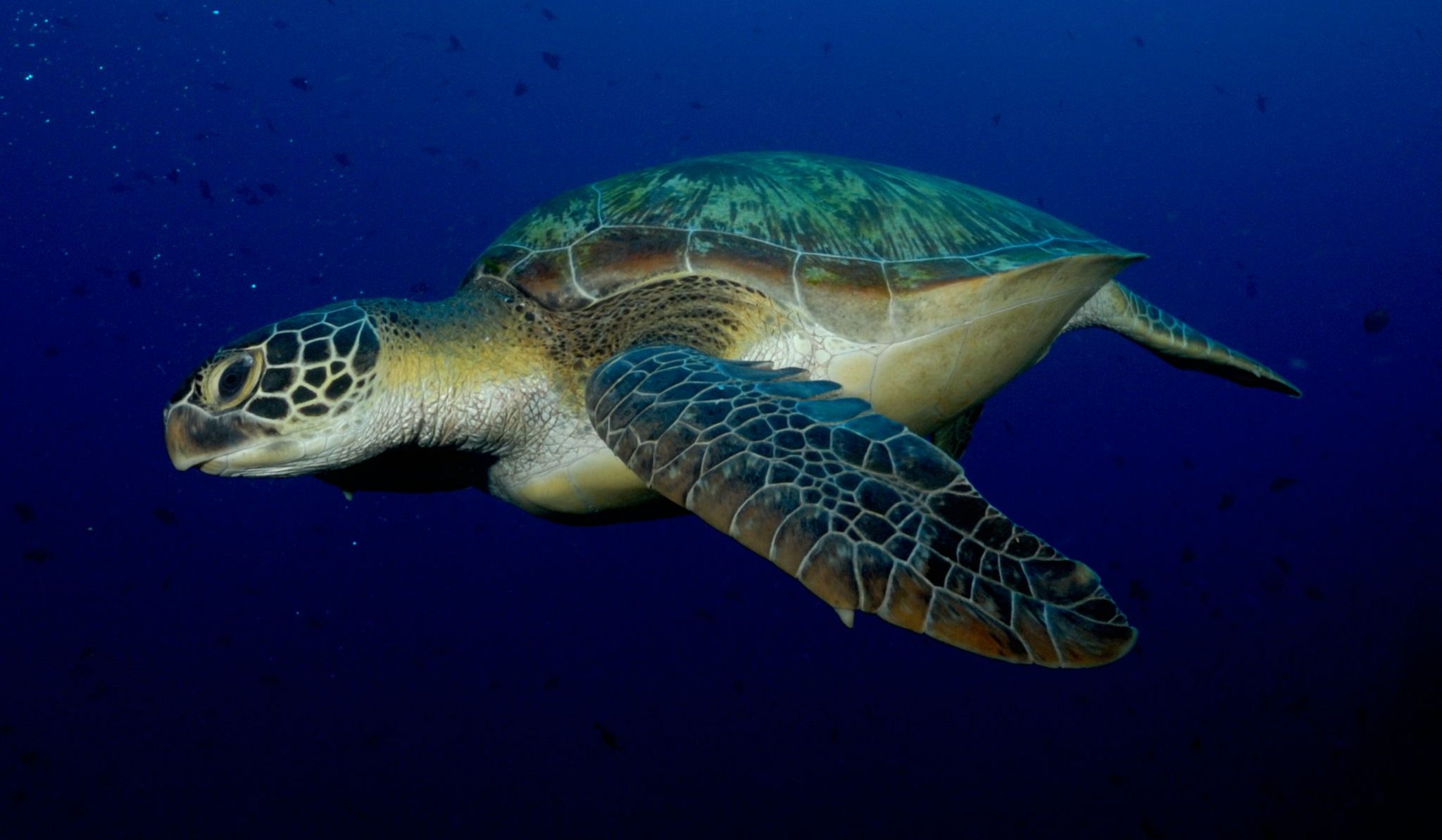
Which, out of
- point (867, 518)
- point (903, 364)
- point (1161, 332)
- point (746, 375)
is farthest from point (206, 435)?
point (1161, 332)

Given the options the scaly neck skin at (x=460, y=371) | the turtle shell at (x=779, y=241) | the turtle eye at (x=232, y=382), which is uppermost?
the turtle shell at (x=779, y=241)

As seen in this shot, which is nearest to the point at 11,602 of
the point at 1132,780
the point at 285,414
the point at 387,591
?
the point at 387,591

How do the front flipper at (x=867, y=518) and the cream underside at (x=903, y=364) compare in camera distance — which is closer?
the front flipper at (x=867, y=518)

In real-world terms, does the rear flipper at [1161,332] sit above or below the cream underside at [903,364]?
above

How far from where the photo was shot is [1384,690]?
8.93 meters

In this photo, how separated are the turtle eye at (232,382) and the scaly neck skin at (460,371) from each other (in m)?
0.34

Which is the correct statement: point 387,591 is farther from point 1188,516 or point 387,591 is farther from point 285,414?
point 1188,516

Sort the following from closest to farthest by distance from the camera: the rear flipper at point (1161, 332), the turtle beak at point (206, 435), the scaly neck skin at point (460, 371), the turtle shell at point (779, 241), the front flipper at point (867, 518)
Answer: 1. the front flipper at point (867, 518)
2. the turtle beak at point (206, 435)
3. the scaly neck skin at point (460, 371)
4. the turtle shell at point (779, 241)
5. the rear flipper at point (1161, 332)

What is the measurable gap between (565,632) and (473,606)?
2.70 metres

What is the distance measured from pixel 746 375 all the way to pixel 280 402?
1318mm

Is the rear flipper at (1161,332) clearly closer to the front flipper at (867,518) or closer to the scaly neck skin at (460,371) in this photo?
the front flipper at (867,518)

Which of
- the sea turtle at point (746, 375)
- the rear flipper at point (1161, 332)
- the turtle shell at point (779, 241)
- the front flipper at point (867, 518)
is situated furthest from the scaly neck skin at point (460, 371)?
the rear flipper at point (1161, 332)

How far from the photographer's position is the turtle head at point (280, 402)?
201 cm

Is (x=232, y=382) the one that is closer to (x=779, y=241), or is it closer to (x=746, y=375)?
(x=746, y=375)
